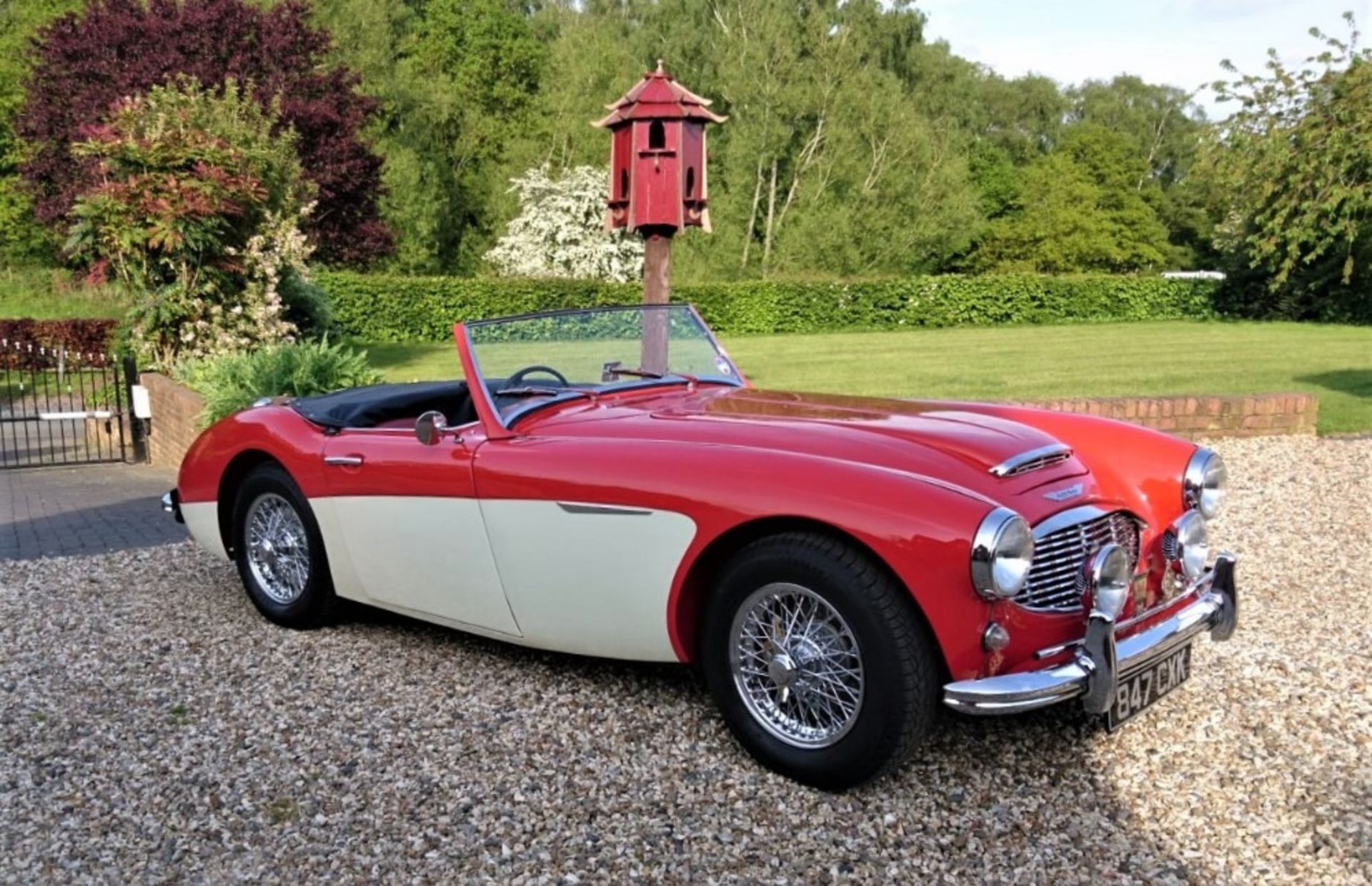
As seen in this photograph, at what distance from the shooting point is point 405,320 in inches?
1069

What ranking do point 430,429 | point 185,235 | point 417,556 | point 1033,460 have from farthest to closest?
point 185,235, point 417,556, point 430,429, point 1033,460

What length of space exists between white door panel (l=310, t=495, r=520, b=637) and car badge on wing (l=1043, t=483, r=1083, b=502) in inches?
74.0

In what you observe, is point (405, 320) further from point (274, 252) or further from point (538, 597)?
point (538, 597)

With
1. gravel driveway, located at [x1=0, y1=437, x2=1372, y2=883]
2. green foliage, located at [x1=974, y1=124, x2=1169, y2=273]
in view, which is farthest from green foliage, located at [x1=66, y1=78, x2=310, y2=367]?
green foliage, located at [x1=974, y1=124, x2=1169, y2=273]

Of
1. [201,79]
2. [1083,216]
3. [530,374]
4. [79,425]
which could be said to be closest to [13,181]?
[201,79]

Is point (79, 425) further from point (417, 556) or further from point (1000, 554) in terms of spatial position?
point (1000, 554)

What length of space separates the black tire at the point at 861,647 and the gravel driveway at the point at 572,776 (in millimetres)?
133

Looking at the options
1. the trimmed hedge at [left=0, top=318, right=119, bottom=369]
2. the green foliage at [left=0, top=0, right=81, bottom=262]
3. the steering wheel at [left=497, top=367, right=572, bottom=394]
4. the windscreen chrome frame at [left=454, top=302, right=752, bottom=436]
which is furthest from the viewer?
the green foliage at [left=0, top=0, right=81, bottom=262]

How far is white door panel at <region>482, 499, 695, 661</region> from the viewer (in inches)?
133

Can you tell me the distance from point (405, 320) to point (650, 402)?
2420cm

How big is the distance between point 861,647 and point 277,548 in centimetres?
295

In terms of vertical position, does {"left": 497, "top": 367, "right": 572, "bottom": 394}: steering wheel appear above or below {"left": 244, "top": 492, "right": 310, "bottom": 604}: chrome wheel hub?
above

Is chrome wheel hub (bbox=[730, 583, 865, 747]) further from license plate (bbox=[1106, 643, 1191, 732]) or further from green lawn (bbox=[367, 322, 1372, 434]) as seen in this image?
green lawn (bbox=[367, 322, 1372, 434])

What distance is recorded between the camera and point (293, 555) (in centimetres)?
474
